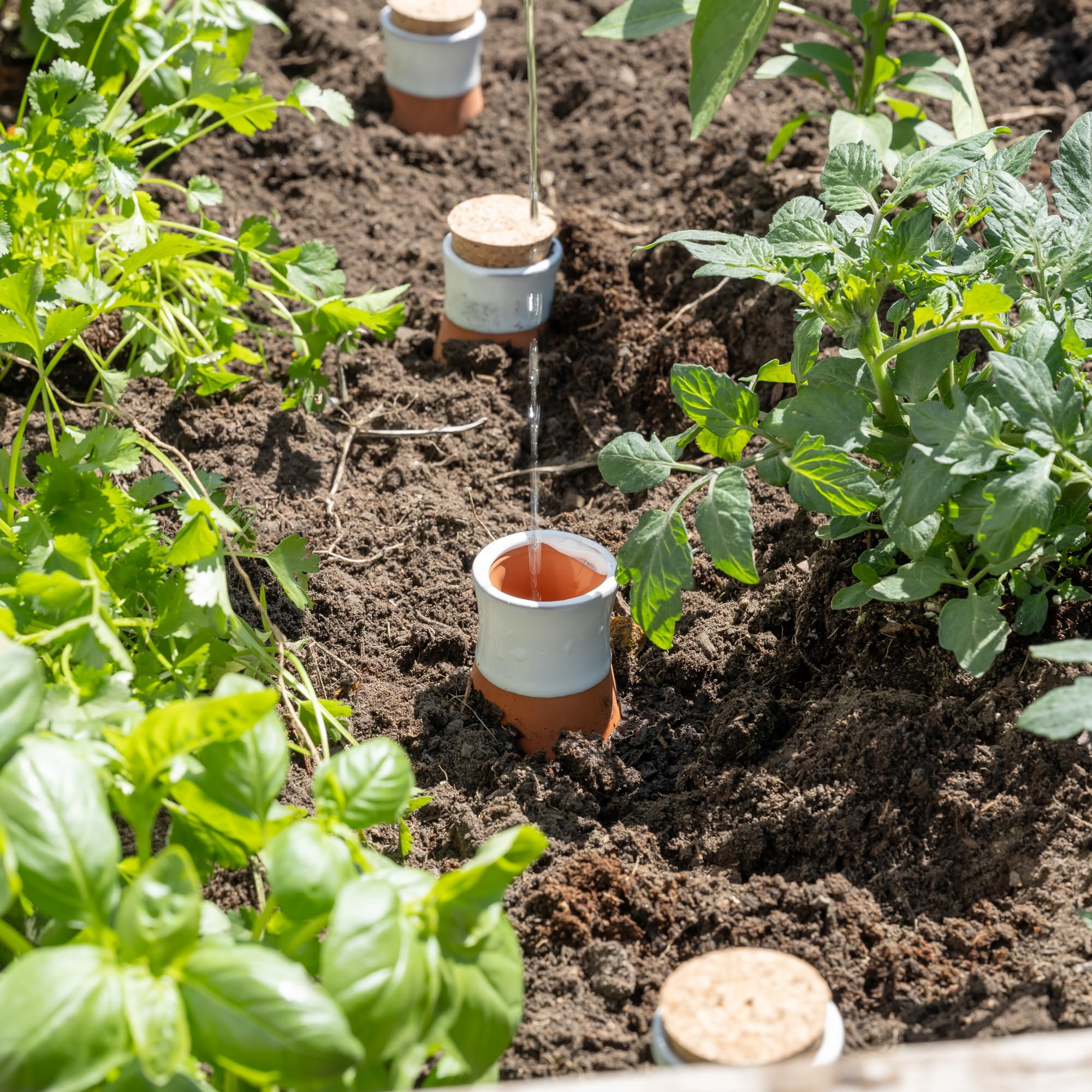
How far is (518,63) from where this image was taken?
3.59 meters

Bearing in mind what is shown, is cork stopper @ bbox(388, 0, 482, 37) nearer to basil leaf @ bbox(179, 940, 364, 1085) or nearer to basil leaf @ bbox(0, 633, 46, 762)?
basil leaf @ bbox(0, 633, 46, 762)

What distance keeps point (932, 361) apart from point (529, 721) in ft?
2.46

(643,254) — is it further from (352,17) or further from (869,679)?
(352,17)

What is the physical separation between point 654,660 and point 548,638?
0.28 m

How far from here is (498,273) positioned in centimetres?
248

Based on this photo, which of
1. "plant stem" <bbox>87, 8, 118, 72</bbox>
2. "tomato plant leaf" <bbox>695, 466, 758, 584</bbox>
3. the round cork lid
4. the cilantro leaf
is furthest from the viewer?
"plant stem" <bbox>87, 8, 118, 72</bbox>

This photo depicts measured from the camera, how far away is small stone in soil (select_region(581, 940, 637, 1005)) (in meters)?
1.32

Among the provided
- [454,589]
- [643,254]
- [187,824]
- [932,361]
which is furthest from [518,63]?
[187,824]

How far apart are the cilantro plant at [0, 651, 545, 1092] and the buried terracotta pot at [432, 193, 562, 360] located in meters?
1.57

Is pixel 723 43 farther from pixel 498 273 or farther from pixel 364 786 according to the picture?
pixel 364 786

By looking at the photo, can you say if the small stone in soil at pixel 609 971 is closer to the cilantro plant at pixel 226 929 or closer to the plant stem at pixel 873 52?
the cilantro plant at pixel 226 929

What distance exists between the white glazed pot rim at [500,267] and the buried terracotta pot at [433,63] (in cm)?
89

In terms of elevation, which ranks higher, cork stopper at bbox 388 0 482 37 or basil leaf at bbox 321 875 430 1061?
basil leaf at bbox 321 875 430 1061

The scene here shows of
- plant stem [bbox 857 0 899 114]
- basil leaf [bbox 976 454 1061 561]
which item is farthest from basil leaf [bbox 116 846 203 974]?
plant stem [bbox 857 0 899 114]
